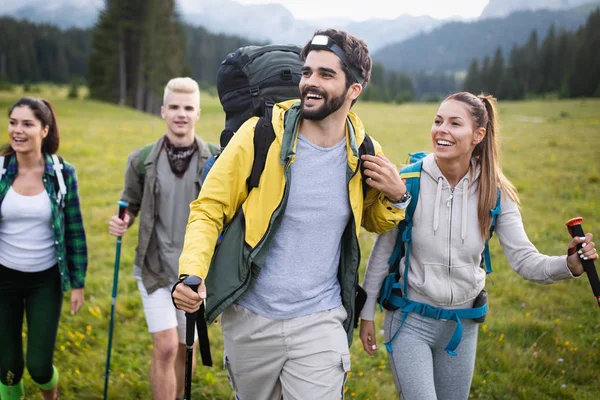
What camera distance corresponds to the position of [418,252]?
Result: 12.4 ft

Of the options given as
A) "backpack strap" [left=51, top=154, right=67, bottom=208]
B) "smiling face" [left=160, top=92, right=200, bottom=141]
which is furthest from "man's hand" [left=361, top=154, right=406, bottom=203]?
"backpack strap" [left=51, top=154, right=67, bottom=208]

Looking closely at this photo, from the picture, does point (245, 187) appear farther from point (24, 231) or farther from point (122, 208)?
point (24, 231)

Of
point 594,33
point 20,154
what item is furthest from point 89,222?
point 594,33

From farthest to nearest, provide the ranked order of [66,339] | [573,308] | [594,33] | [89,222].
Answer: [594,33]
[89,222]
[573,308]
[66,339]

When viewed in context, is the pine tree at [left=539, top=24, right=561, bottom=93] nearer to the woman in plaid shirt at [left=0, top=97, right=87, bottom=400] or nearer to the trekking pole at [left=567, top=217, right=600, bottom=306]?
the trekking pole at [left=567, top=217, right=600, bottom=306]

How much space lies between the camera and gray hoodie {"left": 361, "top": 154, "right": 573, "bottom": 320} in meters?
3.68

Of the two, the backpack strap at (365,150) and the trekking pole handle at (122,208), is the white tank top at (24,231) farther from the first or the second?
the backpack strap at (365,150)

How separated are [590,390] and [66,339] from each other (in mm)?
6447

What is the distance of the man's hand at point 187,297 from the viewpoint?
8.86 ft

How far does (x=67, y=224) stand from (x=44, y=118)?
108cm

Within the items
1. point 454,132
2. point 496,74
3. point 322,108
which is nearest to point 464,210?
point 454,132

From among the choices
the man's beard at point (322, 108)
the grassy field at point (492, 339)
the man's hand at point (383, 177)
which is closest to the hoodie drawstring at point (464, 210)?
the man's hand at point (383, 177)

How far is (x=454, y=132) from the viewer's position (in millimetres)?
3734

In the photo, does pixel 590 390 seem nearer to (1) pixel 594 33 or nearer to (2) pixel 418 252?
(2) pixel 418 252
